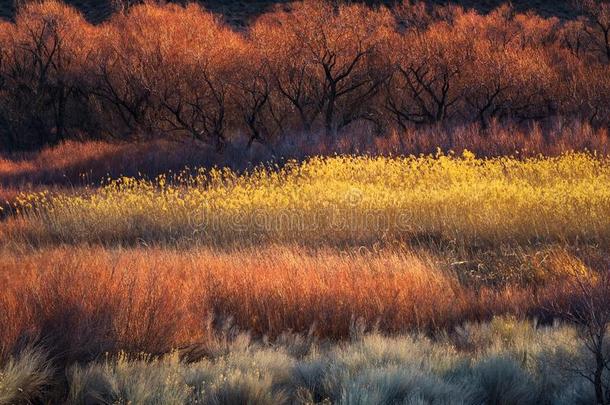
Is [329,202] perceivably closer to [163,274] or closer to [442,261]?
[442,261]

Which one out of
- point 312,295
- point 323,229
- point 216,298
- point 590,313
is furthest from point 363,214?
point 590,313

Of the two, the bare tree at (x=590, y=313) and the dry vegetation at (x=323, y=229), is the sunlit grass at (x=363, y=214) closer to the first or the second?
the dry vegetation at (x=323, y=229)

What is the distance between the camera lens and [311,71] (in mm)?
29531

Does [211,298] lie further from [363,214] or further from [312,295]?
[363,214]

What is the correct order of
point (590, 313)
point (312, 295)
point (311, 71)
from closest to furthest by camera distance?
point (590, 313), point (312, 295), point (311, 71)

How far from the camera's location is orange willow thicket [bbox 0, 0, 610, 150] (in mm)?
27359

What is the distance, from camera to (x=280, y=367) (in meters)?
5.66

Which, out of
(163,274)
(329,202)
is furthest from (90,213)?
(163,274)

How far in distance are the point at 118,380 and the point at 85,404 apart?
11.6 inches

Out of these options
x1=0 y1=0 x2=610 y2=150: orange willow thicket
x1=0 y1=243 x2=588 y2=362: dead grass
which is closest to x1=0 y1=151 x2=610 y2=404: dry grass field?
x1=0 y1=243 x2=588 y2=362: dead grass

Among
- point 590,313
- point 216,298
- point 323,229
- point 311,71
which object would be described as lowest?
A: point 311,71

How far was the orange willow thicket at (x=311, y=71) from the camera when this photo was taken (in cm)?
2736

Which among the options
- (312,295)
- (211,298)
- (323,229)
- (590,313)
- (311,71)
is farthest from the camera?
(311,71)

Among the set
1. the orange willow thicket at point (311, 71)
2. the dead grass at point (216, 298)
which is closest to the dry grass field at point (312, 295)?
the dead grass at point (216, 298)
